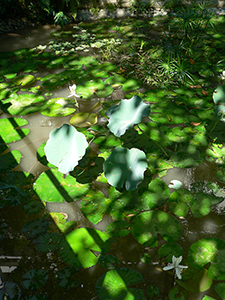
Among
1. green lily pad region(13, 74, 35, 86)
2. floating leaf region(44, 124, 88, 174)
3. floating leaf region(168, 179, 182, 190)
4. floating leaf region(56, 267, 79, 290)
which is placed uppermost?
green lily pad region(13, 74, 35, 86)

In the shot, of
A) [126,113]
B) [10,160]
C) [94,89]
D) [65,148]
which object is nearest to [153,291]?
[65,148]

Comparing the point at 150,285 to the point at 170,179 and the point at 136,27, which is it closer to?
the point at 170,179

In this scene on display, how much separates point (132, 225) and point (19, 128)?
1552 mm

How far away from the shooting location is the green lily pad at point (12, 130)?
2.32 m

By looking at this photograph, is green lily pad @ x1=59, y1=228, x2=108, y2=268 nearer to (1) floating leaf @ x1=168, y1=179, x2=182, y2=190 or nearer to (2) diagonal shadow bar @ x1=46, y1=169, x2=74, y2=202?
(2) diagonal shadow bar @ x1=46, y1=169, x2=74, y2=202

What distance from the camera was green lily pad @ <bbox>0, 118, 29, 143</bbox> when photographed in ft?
7.62

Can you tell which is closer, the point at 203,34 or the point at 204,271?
the point at 204,271

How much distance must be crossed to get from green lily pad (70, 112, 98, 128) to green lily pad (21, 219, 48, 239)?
109 centimetres

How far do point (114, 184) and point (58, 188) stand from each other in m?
0.47

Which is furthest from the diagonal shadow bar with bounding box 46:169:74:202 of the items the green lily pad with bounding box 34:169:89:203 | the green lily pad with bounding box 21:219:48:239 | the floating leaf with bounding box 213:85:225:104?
the floating leaf with bounding box 213:85:225:104

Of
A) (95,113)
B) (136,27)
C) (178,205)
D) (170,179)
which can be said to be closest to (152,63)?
(95,113)

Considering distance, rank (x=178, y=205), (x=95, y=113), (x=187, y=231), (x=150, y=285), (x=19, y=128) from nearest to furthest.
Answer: (x=150, y=285), (x=187, y=231), (x=178, y=205), (x=19, y=128), (x=95, y=113)

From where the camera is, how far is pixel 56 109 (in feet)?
8.62

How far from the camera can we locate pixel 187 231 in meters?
1.64
